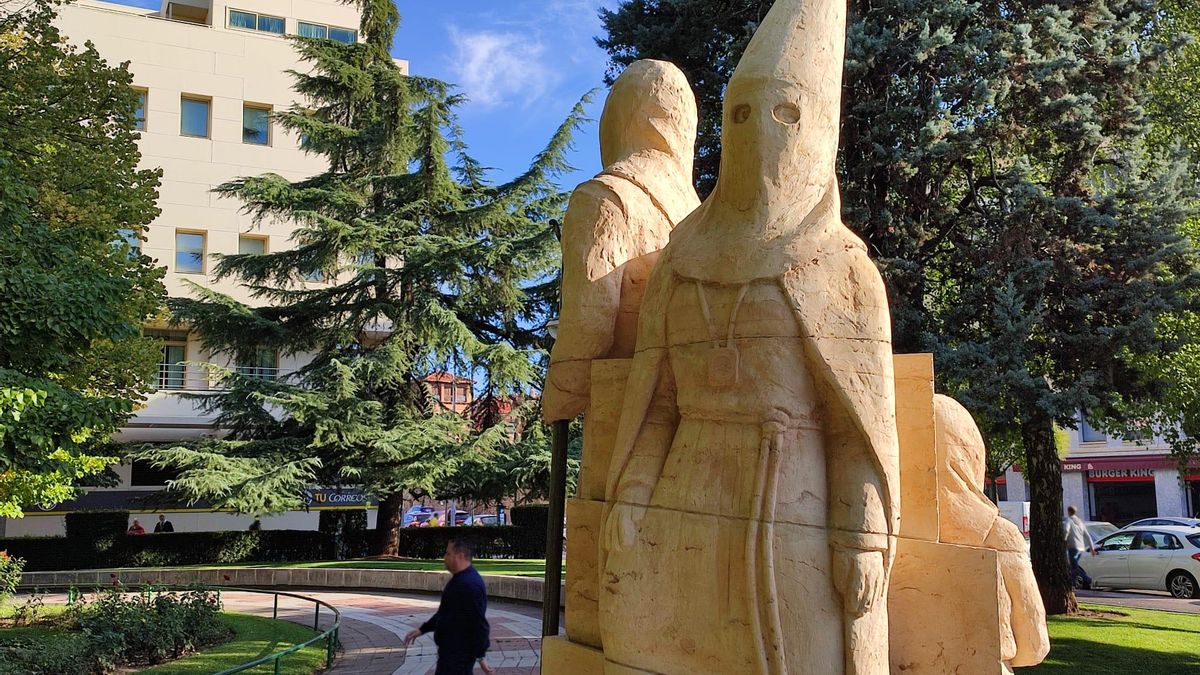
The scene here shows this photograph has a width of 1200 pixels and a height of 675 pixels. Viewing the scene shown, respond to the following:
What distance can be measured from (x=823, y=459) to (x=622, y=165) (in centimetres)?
199

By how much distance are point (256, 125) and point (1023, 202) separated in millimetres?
28094


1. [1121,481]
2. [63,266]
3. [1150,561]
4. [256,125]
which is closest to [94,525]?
[256,125]

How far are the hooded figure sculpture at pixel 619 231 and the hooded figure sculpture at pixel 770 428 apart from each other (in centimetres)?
65

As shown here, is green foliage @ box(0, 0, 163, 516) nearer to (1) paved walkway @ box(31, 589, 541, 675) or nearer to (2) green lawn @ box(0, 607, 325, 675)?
(2) green lawn @ box(0, 607, 325, 675)

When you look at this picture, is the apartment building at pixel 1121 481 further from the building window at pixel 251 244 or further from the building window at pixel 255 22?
the building window at pixel 255 22

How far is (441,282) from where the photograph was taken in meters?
25.2

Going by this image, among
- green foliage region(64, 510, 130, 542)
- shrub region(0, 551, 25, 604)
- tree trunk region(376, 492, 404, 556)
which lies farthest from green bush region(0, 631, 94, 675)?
green foliage region(64, 510, 130, 542)

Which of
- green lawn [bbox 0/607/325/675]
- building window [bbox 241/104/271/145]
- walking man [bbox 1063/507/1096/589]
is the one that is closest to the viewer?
green lawn [bbox 0/607/325/675]

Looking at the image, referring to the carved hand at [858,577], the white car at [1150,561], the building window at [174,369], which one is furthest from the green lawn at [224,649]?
the building window at [174,369]

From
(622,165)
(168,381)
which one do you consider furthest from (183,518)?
(622,165)

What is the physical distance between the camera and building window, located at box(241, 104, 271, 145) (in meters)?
33.7

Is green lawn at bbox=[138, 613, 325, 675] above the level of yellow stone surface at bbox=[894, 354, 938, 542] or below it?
below

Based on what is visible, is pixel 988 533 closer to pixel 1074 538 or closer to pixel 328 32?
pixel 1074 538

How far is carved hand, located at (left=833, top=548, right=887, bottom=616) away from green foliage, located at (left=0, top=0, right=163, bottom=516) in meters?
7.88
